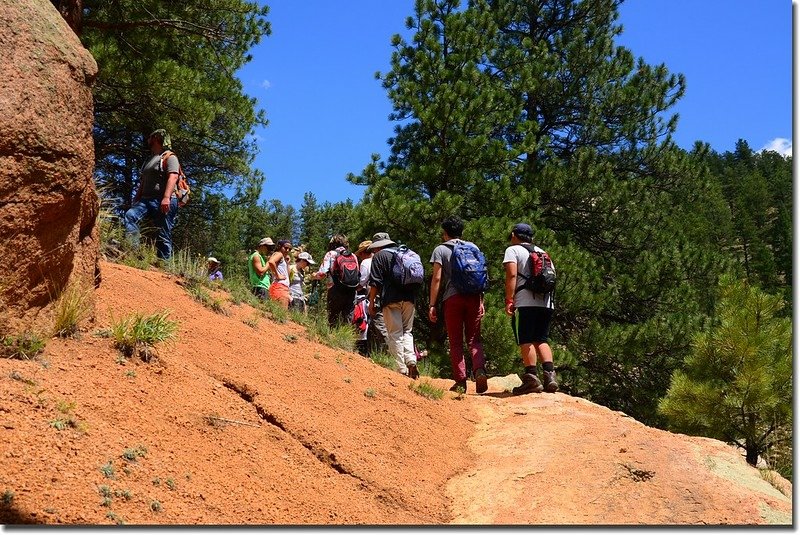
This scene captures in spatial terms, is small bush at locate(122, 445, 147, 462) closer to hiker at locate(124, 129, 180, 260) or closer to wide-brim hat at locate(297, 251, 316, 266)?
hiker at locate(124, 129, 180, 260)

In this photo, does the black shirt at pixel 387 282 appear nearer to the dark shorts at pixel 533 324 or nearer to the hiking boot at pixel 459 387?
the hiking boot at pixel 459 387

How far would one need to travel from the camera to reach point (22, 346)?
11.2ft

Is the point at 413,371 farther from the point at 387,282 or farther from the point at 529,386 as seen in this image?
the point at 529,386

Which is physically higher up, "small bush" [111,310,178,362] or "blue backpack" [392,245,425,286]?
"blue backpack" [392,245,425,286]

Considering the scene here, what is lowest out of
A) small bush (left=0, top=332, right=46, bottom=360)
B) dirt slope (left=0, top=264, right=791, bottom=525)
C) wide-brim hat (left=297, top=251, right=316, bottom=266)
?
dirt slope (left=0, top=264, right=791, bottom=525)

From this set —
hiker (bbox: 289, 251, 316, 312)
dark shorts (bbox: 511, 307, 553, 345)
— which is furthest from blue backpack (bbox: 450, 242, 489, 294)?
hiker (bbox: 289, 251, 316, 312)

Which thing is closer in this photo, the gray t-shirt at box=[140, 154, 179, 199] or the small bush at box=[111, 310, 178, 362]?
the small bush at box=[111, 310, 178, 362]

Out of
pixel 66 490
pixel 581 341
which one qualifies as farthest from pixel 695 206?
pixel 66 490

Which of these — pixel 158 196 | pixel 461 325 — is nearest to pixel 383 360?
pixel 461 325

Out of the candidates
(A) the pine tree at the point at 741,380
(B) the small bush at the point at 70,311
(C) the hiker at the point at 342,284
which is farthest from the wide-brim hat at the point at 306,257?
(B) the small bush at the point at 70,311

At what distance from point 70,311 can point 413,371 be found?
398 cm

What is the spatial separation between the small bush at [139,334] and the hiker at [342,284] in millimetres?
3966

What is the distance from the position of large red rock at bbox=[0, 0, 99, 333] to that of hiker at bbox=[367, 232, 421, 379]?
11.2 feet

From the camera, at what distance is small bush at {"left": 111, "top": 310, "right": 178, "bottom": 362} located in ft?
12.4
